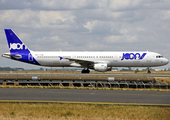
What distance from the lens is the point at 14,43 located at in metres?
49.6

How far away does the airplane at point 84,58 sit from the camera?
4534 cm

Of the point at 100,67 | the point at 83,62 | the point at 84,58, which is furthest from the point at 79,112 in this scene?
the point at 84,58

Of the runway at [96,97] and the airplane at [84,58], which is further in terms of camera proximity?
the airplane at [84,58]

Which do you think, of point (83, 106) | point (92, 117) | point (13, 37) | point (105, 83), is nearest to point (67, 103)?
point (83, 106)

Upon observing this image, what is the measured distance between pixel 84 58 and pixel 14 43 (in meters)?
13.5

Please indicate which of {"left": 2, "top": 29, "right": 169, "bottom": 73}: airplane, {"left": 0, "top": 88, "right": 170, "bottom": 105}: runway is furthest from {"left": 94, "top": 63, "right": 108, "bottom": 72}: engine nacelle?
{"left": 0, "top": 88, "right": 170, "bottom": 105}: runway

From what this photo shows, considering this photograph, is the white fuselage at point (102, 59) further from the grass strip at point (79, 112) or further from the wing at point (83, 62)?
the grass strip at point (79, 112)

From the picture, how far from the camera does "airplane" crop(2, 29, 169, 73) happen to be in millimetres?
45344

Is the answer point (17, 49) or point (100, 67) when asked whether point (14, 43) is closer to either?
point (17, 49)

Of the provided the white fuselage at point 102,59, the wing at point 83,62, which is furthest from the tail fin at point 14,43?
the wing at point 83,62

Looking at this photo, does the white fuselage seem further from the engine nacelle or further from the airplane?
the engine nacelle

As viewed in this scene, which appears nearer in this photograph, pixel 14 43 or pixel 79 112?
pixel 79 112

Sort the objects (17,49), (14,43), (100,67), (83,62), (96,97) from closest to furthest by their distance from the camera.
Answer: (96,97), (100,67), (83,62), (17,49), (14,43)

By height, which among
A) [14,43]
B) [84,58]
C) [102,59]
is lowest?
[102,59]
